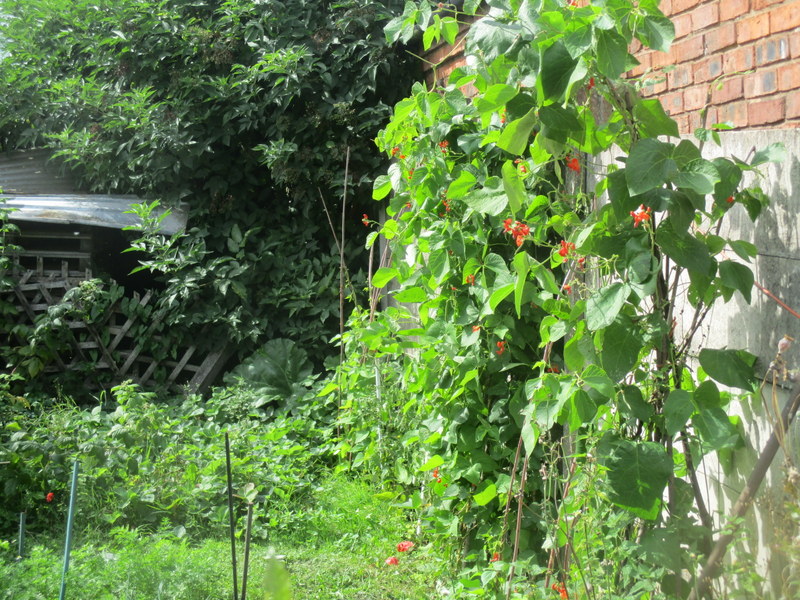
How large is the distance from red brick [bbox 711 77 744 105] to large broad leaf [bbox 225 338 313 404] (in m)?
3.78

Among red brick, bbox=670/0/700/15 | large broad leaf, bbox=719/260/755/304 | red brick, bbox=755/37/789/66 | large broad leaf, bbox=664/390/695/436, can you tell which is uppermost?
red brick, bbox=670/0/700/15

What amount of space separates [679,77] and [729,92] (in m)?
0.30

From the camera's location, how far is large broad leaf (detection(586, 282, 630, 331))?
1.88m

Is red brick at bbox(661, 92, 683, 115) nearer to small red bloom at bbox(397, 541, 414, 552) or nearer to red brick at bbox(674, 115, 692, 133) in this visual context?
red brick at bbox(674, 115, 692, 133)

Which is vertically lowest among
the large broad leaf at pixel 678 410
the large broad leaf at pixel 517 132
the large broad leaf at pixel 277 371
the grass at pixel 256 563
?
the grass at pixel 256 563

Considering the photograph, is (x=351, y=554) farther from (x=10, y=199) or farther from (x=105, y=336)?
(x=10, y=199)

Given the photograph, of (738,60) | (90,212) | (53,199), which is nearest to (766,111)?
(738,60)

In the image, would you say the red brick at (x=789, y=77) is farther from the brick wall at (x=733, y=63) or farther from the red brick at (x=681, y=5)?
the red brick at (x=681, y=5)

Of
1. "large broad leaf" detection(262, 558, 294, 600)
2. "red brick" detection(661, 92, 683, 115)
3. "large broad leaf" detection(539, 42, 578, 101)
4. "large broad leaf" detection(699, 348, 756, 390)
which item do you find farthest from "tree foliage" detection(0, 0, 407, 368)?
"large broad leaf" detection(262, 558, 294, 600)

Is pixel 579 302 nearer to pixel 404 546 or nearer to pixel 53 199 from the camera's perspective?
pixel 404 546

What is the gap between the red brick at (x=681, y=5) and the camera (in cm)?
264

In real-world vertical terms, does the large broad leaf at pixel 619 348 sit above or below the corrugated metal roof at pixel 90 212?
below

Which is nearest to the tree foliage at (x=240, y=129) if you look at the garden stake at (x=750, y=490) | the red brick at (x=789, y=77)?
the red brick at (x=789, y=77)

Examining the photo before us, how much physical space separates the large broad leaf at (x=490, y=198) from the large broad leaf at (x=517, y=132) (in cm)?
44
